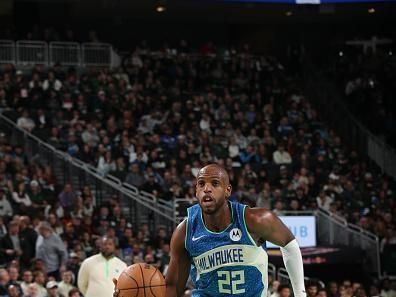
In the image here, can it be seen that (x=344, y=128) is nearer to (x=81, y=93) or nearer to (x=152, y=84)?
(x=152, y=84)

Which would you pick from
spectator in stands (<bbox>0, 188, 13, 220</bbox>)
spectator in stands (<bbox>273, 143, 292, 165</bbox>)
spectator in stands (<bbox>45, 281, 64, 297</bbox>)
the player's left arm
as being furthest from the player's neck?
spectator in stands (<bbox>273, 143, 292, 165</bbox>)

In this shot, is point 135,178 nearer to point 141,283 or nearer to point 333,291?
point 333,291

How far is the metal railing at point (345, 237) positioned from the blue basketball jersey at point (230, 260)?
16.2 meters

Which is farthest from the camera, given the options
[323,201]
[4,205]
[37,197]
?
[323,201]

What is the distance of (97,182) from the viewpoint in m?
21.9

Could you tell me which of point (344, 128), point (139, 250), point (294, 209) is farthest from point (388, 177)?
point (139, 250)

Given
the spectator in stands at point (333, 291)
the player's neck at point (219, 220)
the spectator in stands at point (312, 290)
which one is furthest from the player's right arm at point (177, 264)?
the spectator in stands at point (333, 291)

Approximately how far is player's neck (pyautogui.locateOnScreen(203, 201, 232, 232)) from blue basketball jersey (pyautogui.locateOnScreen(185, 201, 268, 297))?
2 centimetres

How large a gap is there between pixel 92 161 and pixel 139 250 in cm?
425

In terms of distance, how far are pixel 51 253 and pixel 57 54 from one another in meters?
11.6

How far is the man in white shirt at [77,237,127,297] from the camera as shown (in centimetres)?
1323

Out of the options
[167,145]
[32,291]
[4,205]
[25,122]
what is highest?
[25,122]

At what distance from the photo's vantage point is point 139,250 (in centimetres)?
1862

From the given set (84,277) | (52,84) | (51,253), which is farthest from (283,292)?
(52,84)
